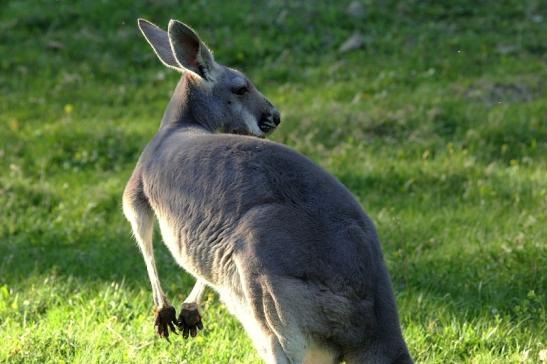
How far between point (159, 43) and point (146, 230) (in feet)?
4.46

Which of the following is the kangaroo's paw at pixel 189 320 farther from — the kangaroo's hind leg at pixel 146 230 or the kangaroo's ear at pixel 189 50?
the kangaroo's ear at pixel 189 50

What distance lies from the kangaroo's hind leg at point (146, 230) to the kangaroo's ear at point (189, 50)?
718 mm

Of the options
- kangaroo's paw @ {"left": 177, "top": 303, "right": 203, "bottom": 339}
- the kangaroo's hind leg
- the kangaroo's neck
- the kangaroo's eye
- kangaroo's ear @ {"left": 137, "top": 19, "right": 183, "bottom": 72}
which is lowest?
kangaroo's paw @ {"left": 177, "top": 303, "right": 203, "bottom": 339}

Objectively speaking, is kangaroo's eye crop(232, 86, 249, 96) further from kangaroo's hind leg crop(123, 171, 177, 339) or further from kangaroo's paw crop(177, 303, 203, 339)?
kangaroo's paw crop(177, 303, 203, 339)

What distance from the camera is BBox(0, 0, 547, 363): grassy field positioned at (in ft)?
19.2

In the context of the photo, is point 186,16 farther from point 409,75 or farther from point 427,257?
point 427,257

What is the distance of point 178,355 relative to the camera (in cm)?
541

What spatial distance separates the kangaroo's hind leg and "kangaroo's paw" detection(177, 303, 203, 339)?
0.17 ft

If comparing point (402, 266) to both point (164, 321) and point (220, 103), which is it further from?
point (164, 321)

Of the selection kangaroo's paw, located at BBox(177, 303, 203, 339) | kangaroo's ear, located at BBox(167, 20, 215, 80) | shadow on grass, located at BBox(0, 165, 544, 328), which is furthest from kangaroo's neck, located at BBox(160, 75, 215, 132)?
shadow on grass, located at BBox(0, 165, 544, 328)

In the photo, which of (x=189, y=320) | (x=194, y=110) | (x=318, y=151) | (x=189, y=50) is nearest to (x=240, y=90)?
(x=194, y=110)

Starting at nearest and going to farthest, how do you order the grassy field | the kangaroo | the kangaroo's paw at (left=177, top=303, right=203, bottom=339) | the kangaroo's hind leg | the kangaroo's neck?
the kangaroo → the kangaroo's hind leg → the kangaroo's paw at (left=177, top=303, right=203, bottom=339) → the kangaroo's neck → the grassy field

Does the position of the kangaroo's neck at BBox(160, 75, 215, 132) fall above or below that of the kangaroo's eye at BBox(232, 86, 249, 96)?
below

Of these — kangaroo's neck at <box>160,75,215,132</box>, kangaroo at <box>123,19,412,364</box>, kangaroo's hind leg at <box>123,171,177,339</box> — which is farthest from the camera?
kangaroo's neck at <box>160,75,215,132</box>
